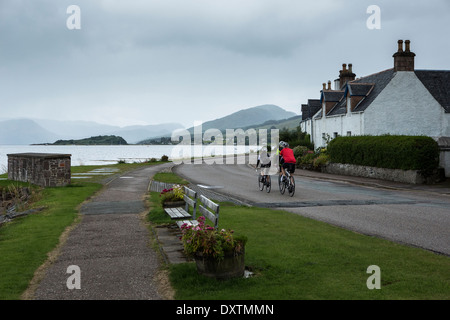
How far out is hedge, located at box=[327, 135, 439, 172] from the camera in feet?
74.7

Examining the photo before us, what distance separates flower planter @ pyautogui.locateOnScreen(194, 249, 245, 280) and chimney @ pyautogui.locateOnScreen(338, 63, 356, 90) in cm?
4704

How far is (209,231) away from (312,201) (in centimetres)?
1065

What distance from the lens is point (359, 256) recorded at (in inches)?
312

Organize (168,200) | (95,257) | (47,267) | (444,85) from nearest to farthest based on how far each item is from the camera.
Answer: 1. (47,267)
2. (95,257)
3. (168,200)
4. (444,85)

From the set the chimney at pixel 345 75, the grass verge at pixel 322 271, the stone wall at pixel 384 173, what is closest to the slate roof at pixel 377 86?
the stone wall at pixel 384 173

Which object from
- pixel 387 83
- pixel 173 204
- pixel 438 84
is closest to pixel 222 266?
pixel 173 204

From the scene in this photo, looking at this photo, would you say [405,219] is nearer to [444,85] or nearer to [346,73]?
[444,85]

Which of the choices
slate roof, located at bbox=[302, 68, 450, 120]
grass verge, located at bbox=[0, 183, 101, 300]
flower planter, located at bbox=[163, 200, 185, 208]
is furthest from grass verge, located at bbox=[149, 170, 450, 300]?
slate roof, located at bbox=[302, 68, 450, 120]

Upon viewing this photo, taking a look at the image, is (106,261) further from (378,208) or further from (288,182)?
(288,182)

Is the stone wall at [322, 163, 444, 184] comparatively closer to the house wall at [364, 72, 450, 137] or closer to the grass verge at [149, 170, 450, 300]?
the house wall at [364, 72, 450, 137]

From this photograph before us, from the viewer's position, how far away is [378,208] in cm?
1461

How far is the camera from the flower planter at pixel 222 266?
6561 mm
